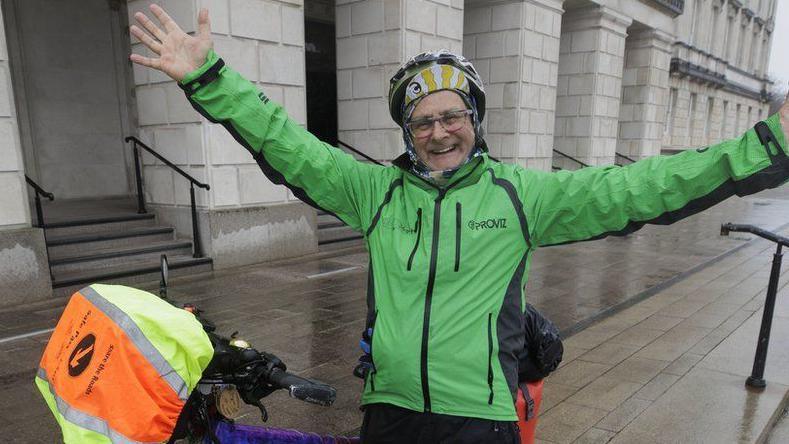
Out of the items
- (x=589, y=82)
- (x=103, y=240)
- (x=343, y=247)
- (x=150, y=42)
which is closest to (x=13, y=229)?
(x=103, y=240)

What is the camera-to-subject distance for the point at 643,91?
19.0 meters

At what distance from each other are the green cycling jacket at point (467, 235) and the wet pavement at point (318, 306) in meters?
1.86

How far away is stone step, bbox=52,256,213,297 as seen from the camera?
6340 mm

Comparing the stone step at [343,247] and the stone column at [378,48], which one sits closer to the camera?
the stone step at [343,247]

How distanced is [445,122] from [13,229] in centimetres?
602

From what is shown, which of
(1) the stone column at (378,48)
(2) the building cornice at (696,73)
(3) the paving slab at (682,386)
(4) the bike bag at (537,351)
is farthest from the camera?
(2) the building cornice at (696,73)

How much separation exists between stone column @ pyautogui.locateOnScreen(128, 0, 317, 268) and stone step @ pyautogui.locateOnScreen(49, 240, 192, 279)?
33 cm

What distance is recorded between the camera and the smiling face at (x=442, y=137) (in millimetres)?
1804

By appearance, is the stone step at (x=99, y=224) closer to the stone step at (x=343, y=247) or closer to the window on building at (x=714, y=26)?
the stone step at (x=343, y=247)

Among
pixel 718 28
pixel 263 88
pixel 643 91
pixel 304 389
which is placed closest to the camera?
pixel 304 389

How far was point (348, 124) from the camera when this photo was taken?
1102cm

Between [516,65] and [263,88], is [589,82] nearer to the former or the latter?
[516,65]

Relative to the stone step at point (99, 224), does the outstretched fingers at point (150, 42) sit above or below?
above

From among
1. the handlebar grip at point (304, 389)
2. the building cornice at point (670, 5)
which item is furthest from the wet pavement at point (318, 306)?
the building cornice at point (670, 5)
